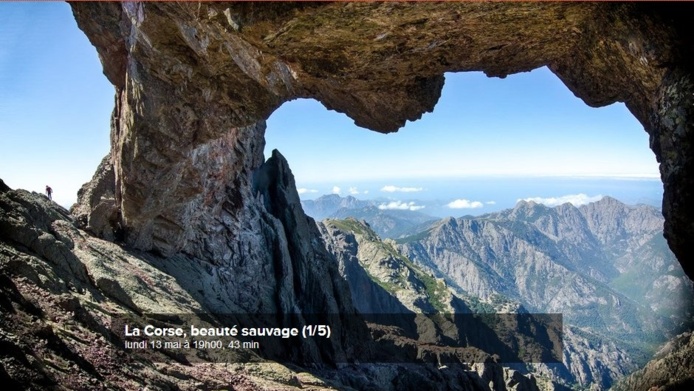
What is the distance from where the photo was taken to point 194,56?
33969mm

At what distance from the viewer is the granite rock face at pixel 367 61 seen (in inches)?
695

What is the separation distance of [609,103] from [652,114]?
6620 mm

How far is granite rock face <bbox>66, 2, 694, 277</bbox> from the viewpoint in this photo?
17641 millimetres

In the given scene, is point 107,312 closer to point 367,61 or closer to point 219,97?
point 219,97

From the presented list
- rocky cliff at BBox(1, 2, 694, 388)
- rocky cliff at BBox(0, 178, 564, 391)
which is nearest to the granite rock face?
rocky cliff at BBox(1, 2, 694, 388)

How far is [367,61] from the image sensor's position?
25.0 m

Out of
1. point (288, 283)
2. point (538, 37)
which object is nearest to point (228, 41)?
point (538, 37)

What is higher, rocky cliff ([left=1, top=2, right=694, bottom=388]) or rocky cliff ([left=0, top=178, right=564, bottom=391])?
rocky cliff ([left=1, top=2, right=694, bottom=388])

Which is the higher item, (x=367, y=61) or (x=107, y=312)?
(x=367, y=61)

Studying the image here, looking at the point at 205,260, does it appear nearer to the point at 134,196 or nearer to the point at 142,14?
the point at 134,196

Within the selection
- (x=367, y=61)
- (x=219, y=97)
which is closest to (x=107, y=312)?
(x=219, y=97)

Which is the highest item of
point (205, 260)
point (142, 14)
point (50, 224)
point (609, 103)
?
point (142, 14)

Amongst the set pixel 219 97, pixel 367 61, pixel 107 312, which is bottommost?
pixel 107 312

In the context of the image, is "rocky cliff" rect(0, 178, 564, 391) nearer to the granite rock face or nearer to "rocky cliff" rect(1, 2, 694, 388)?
"rocky cliff" rect(1, 2, 694, 388)
